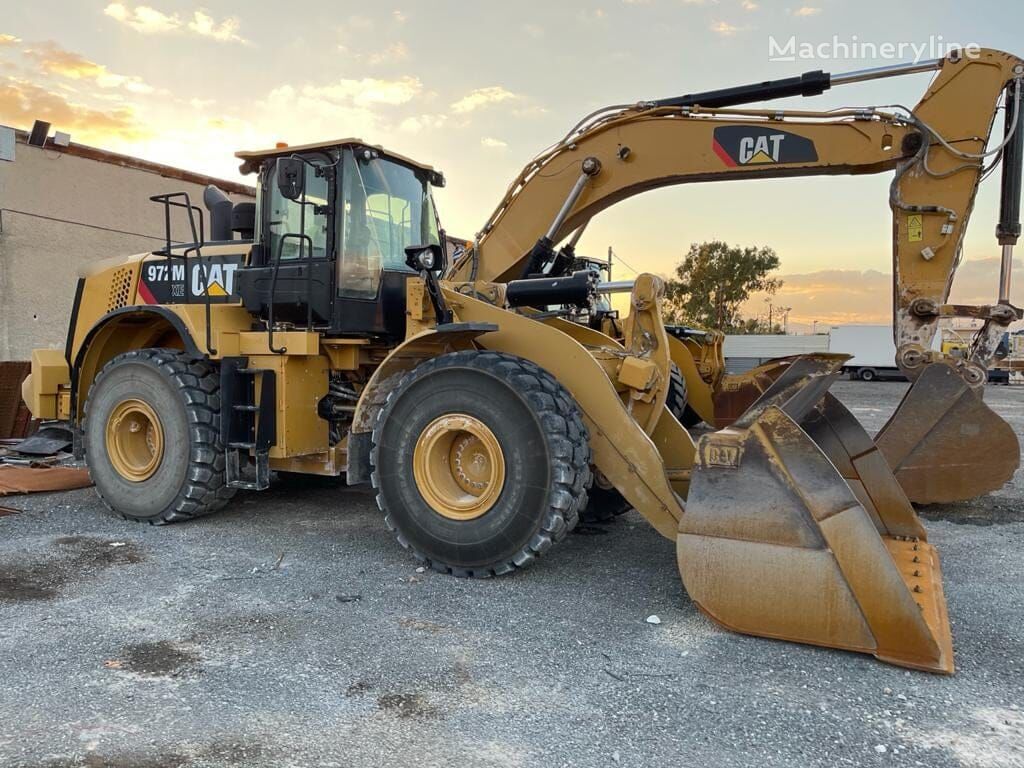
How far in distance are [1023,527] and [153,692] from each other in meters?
6.15

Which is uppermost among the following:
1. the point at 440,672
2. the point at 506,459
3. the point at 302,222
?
the point at 302,222

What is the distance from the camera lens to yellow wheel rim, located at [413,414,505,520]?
4148 millimetres

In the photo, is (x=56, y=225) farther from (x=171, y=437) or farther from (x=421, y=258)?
(x=421, y=258)

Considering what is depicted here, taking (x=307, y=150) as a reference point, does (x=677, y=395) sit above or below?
below

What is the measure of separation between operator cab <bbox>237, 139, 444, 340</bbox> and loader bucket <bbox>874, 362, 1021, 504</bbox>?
3995 mm

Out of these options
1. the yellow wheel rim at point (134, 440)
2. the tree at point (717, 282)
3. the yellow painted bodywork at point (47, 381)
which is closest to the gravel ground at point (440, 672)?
the yellow wheel rim at point (134, 440)

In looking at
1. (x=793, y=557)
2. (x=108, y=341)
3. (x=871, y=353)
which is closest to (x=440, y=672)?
(x=793, y=557)

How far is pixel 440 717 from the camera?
9.12ft

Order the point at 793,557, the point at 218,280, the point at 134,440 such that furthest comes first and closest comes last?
the point at 218,280
the point at 134,440
the point at 793,557

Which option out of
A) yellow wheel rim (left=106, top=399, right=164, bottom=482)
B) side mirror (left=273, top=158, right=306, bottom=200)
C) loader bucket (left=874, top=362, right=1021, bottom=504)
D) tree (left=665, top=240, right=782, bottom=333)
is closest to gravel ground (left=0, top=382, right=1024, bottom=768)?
yellow wheel rim (left=106, top=399, right=164, bottom=482)

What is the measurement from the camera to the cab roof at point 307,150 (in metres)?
5.21

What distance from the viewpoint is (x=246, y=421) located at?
17.6 feet

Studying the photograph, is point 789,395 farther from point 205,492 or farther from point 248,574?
point 205,492

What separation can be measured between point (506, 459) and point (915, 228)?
3437 millimetres
